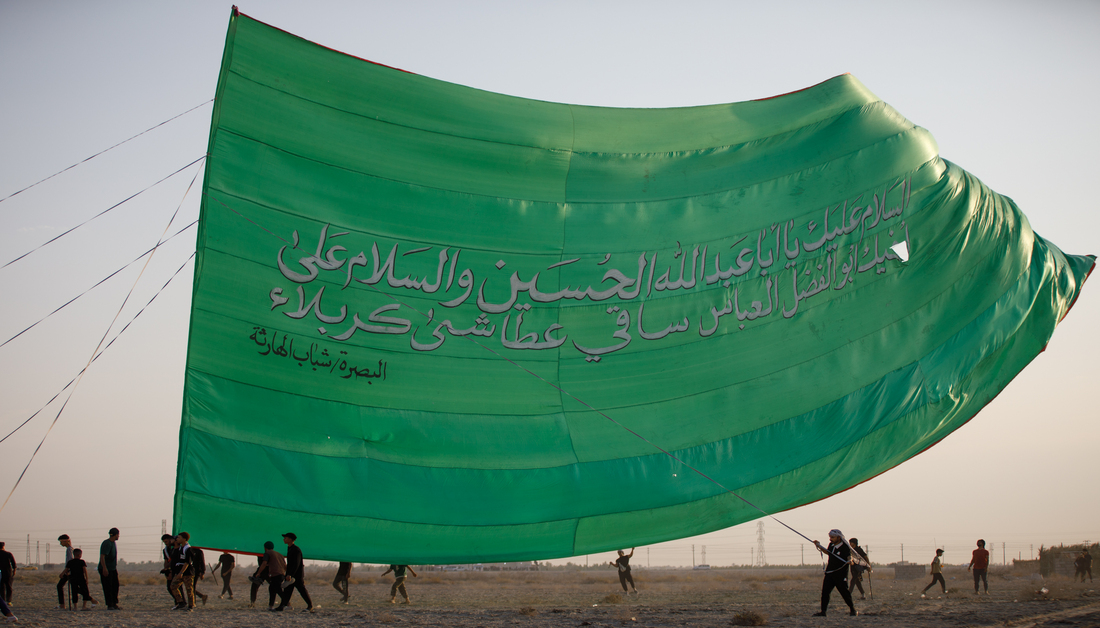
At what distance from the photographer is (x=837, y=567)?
10.8 metres

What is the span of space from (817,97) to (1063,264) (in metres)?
3.64

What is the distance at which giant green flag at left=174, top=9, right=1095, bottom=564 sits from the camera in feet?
26.2

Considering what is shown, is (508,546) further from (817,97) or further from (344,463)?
(817,97)

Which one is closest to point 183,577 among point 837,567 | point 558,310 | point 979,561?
point 558,310

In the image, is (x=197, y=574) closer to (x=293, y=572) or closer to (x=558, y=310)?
(x=293, y=572)

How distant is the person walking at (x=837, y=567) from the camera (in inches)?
420

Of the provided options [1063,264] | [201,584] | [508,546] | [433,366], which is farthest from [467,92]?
[201,584]

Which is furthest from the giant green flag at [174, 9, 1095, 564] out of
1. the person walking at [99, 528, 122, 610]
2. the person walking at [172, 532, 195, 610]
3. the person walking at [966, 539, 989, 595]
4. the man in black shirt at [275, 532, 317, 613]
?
the person walking at [966, 539, 989, 595]

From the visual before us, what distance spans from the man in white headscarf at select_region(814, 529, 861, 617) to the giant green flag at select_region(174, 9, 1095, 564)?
7.50ft

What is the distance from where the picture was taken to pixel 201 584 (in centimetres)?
2536

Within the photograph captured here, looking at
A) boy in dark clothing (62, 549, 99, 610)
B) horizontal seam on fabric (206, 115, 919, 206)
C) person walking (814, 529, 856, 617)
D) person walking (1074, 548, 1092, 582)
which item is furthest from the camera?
person walking (1074, 548, 1092, 582)

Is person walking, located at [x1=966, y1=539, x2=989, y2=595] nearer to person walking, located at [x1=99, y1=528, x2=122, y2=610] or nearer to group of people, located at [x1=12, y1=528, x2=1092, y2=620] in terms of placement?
group of people, located at [x1=12, y1=528, x2=1092, y2=620]

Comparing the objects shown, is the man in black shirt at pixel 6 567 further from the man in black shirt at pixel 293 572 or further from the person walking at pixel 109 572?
the man in black shirt at pixel 293 572

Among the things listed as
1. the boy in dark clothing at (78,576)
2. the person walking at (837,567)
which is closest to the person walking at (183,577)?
the boy in dark clothing at (78,576)
